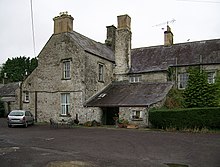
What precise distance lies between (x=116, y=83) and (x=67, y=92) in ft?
19.8

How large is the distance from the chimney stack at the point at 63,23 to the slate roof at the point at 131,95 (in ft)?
26.2

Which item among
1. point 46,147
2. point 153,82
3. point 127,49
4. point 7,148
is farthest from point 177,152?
point 127,49

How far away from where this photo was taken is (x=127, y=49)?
106ft

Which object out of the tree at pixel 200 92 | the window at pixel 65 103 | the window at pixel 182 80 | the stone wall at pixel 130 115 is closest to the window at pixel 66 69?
the window at pixel 65 103

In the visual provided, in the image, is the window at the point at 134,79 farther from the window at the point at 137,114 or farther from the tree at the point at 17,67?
the tree at the point at 17,67

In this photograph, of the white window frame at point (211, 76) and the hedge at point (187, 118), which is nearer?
the hedge at point (187, 118)

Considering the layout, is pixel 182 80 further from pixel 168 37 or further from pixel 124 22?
pixel 124 22

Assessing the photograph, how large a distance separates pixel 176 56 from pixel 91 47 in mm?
9671

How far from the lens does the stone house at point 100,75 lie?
27.5 meters

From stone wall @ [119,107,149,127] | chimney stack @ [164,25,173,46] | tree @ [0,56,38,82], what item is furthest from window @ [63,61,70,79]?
tree @ [0,56,38,82]

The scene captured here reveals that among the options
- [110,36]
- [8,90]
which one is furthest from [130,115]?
[8,90]

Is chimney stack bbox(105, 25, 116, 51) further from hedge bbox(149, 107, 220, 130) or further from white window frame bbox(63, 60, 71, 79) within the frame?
hedge bbox(149, 107, 220, 130)

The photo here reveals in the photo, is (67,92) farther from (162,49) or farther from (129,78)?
(162,49)

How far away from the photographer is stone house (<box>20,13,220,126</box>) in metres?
27.5
